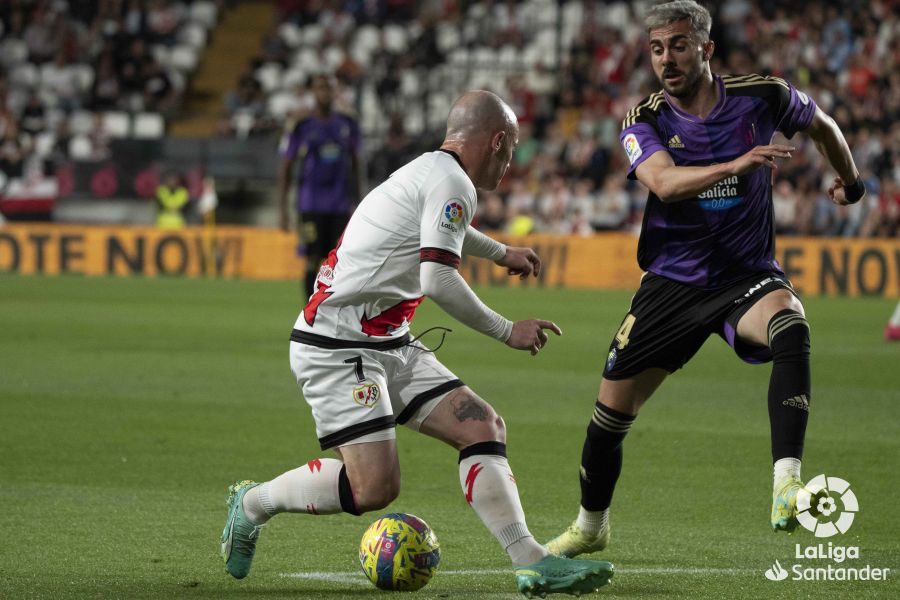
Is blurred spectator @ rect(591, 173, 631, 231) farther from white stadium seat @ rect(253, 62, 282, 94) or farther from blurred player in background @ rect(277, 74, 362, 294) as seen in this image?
blurred player in background @ rect(277, 74, 362, 294)

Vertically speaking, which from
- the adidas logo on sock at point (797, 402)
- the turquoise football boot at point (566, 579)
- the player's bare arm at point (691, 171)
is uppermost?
the player's bare arm at point (691, 171)

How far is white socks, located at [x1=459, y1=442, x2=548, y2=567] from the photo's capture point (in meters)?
5.12

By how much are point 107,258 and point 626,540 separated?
20.0 meters

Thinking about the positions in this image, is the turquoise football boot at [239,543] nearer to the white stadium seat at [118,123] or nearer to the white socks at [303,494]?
the white socks at [303,494]

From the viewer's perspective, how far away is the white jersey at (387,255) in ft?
17.0

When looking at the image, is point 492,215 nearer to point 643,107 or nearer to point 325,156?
point 325,156

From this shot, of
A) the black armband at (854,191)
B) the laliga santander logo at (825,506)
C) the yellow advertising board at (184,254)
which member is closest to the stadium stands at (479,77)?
the yellow advertising board at (184,254)

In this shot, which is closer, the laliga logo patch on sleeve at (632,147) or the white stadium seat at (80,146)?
the laliga logo patch on sleeve at (632,147)

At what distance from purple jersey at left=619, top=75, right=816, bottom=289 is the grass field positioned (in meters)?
1.14

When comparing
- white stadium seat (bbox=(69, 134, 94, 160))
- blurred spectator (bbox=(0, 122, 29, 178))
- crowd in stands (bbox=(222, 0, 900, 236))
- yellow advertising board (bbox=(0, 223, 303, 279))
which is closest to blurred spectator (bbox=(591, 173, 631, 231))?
crowd in stands (bbox=(222, 0, 900, 236))

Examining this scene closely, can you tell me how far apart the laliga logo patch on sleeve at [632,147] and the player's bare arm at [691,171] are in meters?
0.08

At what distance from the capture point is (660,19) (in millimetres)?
5805

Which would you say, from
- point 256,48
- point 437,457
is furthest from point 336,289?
point 256,48

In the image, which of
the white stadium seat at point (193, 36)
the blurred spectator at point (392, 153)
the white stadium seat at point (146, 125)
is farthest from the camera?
the white stadium seat at point (193, 36)
